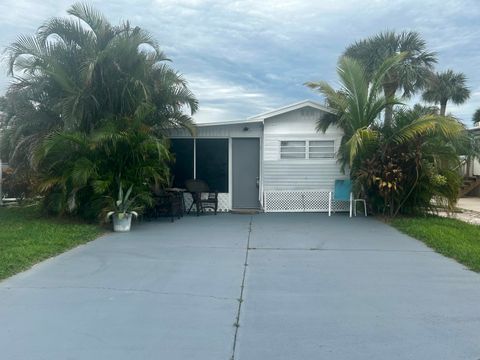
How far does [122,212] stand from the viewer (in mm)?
9984

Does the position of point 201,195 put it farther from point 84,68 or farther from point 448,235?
point 448,235

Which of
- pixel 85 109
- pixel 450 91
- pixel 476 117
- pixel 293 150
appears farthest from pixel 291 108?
pixel 476 117

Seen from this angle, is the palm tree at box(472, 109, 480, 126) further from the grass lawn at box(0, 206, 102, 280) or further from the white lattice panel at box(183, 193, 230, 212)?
the grass lawn at box(0, 206, 102, 280)

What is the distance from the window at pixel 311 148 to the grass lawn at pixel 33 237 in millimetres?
5946

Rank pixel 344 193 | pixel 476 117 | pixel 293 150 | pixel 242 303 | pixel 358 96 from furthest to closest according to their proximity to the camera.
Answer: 1. pixel 476 117
2. pixel 293 150
3. pixel 344 193
4. pixel 358 96
5. pixel 242 303

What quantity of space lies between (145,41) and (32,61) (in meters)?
2.49

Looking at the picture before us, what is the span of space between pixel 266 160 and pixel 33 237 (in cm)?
695

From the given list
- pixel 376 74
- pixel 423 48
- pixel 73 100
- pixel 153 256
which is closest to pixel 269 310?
pixel 153 256

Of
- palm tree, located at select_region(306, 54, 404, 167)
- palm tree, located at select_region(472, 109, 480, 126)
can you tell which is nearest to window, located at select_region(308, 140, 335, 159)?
palm tree, located at select_region(306, 54, 404, 167)

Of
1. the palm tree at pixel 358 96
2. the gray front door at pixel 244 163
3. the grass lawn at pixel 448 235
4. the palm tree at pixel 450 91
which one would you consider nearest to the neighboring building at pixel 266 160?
the gray front door at pixel 244 163

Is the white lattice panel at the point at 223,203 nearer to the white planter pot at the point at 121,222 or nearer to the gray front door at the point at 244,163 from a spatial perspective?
the gray front door at the point at 244,163

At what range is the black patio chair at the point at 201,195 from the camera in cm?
1307

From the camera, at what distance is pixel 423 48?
16.0m

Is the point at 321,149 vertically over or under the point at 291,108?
under
